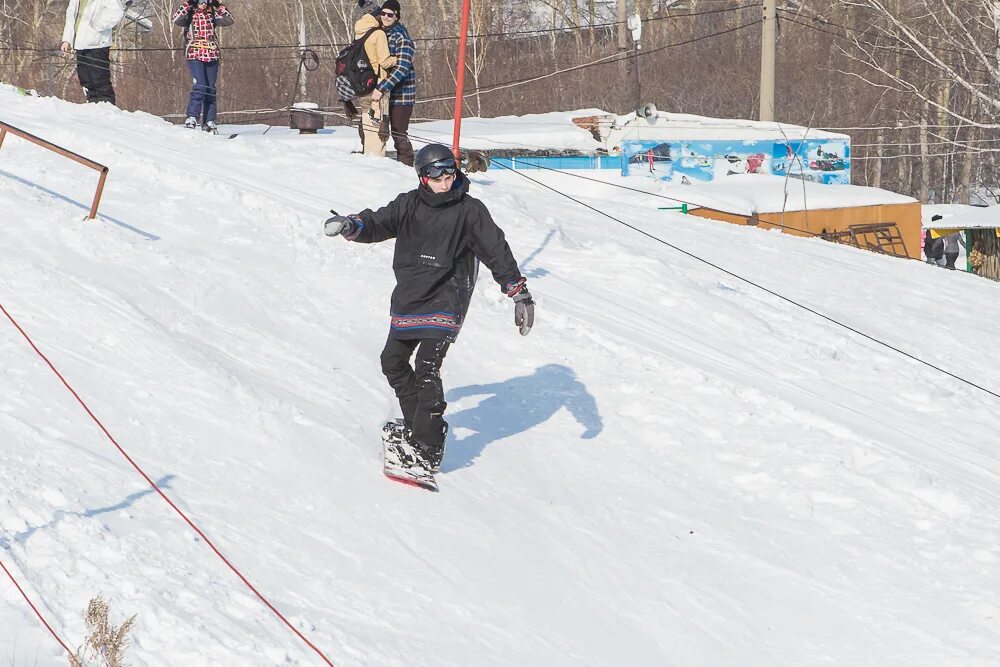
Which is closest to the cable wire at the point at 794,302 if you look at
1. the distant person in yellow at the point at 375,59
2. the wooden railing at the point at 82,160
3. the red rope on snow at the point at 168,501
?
the distant person in yellow at the point at 375,59

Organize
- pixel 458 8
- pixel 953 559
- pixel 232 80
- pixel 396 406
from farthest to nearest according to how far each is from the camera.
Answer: pixel 458 8
pixel 232 80
pixel 396 406
pixel 953 559

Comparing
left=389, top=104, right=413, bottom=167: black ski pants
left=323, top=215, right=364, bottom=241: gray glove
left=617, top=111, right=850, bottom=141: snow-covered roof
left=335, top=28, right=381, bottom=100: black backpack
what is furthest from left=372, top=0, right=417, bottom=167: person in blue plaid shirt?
left=617, top=111, right=850, bottom=141: snow-covered roof

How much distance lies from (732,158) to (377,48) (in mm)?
13897

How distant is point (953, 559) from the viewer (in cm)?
611

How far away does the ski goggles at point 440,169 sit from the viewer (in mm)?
5785

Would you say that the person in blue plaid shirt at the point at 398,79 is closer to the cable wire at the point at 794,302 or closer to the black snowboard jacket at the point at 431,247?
the cable wire at the point at 794,302

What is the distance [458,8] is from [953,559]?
42.9 m

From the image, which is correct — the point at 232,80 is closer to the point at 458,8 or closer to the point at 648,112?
the point at 458,8

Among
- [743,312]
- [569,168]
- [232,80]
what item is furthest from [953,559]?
[232,80]

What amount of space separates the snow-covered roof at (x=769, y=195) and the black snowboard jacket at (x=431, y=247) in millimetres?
13268

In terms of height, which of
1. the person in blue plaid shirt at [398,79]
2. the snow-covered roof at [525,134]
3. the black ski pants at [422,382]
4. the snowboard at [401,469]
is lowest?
the snowboard at [401,469]

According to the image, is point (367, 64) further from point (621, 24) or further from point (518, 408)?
point (621, 24)

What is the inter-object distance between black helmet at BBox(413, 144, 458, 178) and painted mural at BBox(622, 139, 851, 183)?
1699 centimetres


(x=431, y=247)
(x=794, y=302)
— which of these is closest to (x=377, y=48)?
(x=794, y=302)
